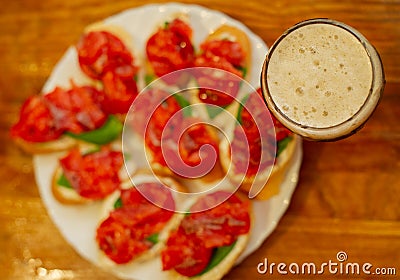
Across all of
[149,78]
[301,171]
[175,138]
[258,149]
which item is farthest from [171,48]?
[301,171]

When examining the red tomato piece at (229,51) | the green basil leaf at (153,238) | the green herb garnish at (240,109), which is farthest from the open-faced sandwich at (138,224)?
the red tomato piece at (229,51)

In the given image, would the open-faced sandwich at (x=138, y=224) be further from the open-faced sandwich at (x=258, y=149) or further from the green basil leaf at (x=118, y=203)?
the open-faced sandwich at (x=258, y=149)

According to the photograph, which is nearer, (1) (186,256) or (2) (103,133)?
(1) (186,256)

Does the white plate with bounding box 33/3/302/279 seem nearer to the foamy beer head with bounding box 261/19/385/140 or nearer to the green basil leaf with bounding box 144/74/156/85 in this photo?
the green basil leaf with bounding box 144/74/156/85

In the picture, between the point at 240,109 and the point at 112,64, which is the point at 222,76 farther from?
the point at 112,64

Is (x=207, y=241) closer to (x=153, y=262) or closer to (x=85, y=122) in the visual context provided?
(x=153, y=262)
